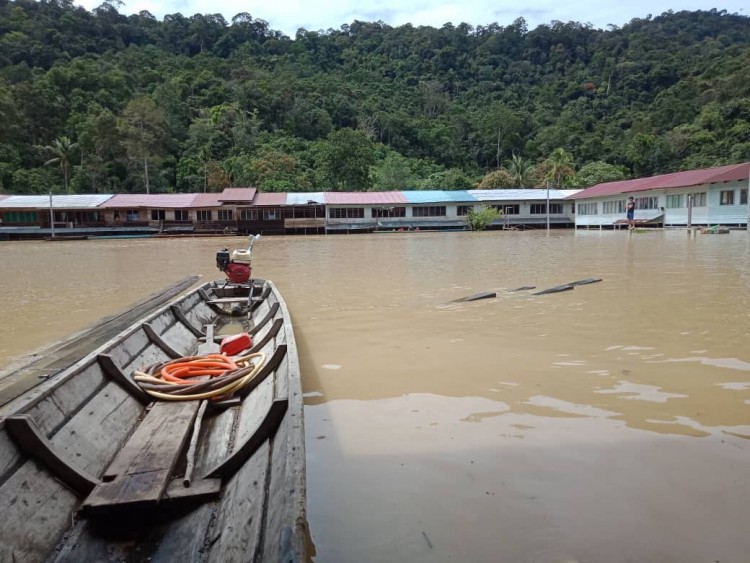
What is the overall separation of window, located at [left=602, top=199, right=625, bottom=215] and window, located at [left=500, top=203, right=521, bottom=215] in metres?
6.77

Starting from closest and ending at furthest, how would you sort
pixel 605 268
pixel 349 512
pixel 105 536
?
pixel 105 536, pixel 349 512, pixel 605 268

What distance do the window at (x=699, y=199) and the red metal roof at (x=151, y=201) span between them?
32.2m

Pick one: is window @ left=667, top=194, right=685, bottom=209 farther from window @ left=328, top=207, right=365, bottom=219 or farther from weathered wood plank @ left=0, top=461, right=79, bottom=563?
weathered wood plank @ left=0, top=461, right=79, bottom=563

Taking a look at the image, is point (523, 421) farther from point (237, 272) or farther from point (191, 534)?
point (237, 272)

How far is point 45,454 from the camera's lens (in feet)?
8.58

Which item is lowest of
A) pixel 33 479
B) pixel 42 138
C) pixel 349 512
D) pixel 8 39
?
pixel 349 512

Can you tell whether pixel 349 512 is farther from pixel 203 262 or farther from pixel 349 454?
pixel 203 262

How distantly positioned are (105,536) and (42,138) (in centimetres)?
5841

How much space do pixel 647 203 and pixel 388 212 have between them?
17741 mm

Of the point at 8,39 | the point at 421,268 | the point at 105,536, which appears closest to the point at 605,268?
the point at 421,268

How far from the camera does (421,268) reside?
46.7ft

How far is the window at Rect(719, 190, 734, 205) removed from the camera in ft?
90.5

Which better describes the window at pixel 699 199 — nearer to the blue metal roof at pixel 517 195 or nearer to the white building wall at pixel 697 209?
the white building wall at pixel 697 209

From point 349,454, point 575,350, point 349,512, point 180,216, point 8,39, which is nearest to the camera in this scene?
point 349,512
